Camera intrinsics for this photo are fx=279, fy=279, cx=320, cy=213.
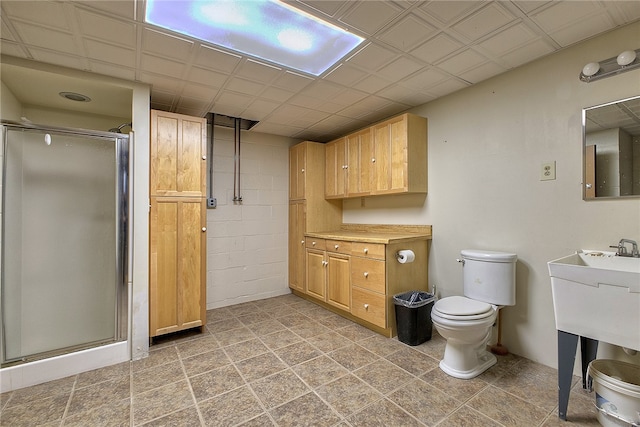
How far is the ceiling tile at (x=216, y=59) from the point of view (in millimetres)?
1932

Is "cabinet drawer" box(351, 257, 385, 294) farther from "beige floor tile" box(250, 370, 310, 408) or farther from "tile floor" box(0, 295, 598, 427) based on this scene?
"beige floor tile" box(250, 370, 310, 408)

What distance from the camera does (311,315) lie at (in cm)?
322

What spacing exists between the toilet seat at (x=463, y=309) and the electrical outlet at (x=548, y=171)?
1040 mm

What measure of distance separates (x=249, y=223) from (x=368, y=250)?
179cm

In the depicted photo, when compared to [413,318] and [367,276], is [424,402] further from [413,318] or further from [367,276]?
[367,276]

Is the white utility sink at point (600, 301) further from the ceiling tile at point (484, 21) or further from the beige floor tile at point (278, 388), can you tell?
the beige floor tile at point (278, 388)

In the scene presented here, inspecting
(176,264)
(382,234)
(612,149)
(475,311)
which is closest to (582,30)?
(612,149)

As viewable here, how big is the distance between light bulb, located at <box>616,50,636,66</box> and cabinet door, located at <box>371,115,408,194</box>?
1.47 meters

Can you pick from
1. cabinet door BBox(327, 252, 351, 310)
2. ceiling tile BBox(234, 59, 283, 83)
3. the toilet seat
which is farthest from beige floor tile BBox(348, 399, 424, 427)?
ceiling tile BBox(234, 59, 283, 83)

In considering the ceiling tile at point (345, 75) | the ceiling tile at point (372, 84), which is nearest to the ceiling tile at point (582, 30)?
the ceiling tile at point (372, 84)

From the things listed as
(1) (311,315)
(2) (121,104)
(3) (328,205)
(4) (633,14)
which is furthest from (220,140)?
(4) (633,14)

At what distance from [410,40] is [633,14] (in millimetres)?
1233

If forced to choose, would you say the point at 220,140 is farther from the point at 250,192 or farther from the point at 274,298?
the point at 274,298

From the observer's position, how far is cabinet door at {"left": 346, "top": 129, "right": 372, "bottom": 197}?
3.23m
